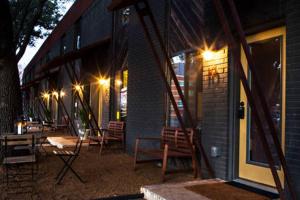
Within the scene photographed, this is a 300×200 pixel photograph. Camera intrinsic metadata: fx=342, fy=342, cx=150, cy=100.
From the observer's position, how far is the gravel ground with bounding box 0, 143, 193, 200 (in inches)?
198

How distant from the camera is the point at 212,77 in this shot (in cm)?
563

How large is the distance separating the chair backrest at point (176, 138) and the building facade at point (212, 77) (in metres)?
0.33

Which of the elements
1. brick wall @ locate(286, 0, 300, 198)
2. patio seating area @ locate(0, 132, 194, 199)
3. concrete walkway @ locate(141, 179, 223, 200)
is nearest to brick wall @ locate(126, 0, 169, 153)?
patio seating area @ locate(0, 132, 194, 199)

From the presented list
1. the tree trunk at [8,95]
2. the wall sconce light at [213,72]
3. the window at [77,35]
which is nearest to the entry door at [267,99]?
the wall sconce light at [213,72]

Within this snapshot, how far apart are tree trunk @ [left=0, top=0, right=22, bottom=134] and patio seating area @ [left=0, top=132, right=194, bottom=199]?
1.21 meters

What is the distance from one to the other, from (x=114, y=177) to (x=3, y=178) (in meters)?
1.96

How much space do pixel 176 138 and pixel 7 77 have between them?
4.11m

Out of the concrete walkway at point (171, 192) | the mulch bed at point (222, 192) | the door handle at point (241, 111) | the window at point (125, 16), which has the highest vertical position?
the window at point (125, 16)

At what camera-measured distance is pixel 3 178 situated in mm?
6047

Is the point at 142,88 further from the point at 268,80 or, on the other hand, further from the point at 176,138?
the point at 268,80

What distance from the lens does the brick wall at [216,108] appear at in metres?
5.30

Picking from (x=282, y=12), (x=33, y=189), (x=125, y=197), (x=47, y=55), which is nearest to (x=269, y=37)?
(x=282, y=12)

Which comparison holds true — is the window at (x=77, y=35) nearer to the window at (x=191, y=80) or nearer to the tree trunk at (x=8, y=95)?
the tree trunk at (x=8, y=95)

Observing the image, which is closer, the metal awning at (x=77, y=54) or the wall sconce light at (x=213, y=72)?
the wall sconce light at (x=213, y=72)
